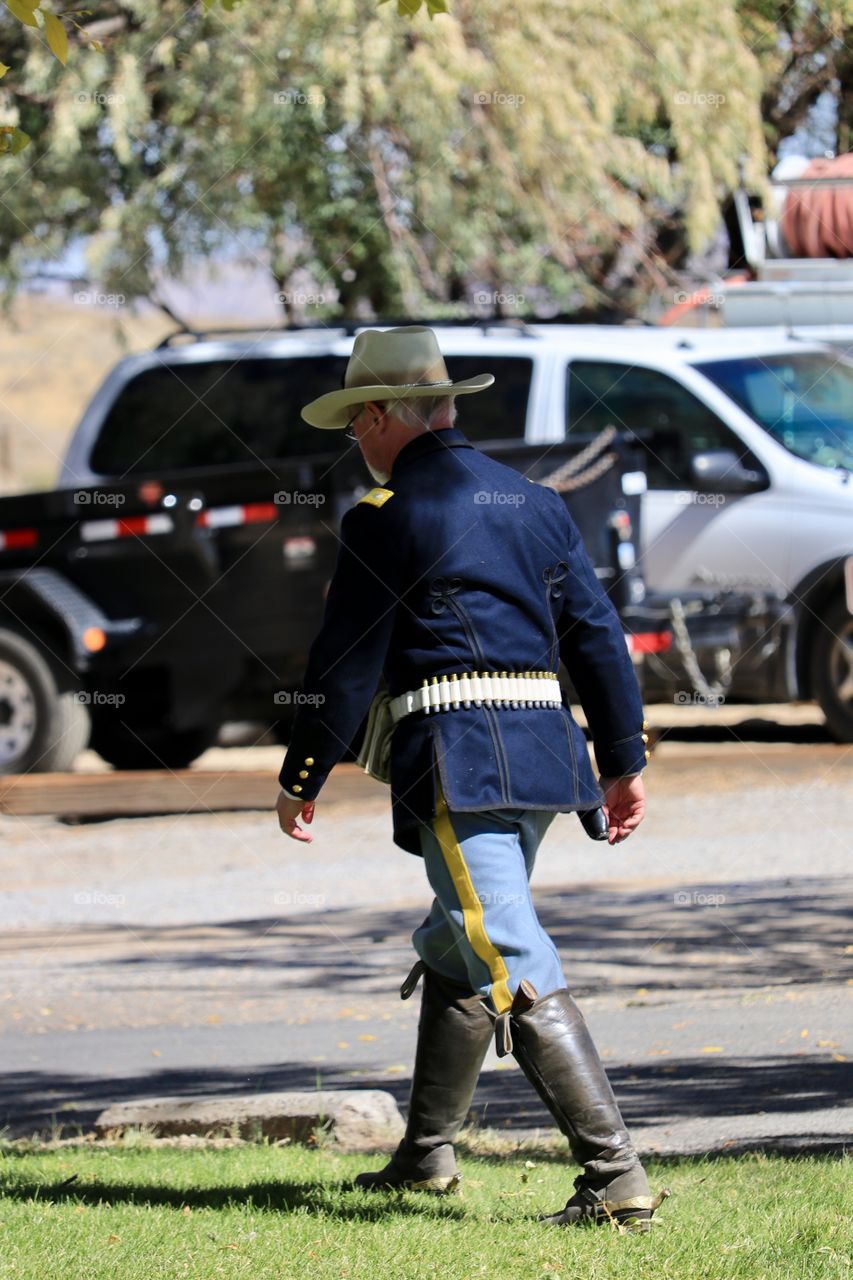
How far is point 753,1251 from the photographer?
359 cm

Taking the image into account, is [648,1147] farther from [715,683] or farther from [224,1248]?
[715,683]

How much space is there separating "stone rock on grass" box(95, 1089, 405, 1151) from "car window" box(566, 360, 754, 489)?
24.7 feet

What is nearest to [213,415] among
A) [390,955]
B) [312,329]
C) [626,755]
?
[312,329]

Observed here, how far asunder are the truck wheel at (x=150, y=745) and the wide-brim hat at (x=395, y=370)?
27.2ft

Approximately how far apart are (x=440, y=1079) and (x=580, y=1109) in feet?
1.22

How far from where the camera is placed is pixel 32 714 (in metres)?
11.4

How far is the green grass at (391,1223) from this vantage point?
11.6 ft

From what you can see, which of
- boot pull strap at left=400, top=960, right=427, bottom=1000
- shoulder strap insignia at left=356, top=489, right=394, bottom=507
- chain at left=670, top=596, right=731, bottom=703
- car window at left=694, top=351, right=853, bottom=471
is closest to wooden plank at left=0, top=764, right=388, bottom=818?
chain at left=670, top=596, right=731, bottom=703

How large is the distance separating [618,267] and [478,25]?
4.81m

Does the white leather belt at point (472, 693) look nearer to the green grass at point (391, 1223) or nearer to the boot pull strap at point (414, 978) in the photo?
the boot pull strap at point (414, 978)

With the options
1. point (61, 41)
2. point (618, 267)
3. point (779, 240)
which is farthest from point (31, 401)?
point (61, 41)

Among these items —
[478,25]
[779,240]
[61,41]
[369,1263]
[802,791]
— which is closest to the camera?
[369,1263]

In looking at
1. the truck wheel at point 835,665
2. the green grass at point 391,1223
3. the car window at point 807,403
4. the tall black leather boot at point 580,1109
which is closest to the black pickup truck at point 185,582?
the truck wheel at point 835,665

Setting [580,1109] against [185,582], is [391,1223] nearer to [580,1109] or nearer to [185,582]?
[580,1109]
